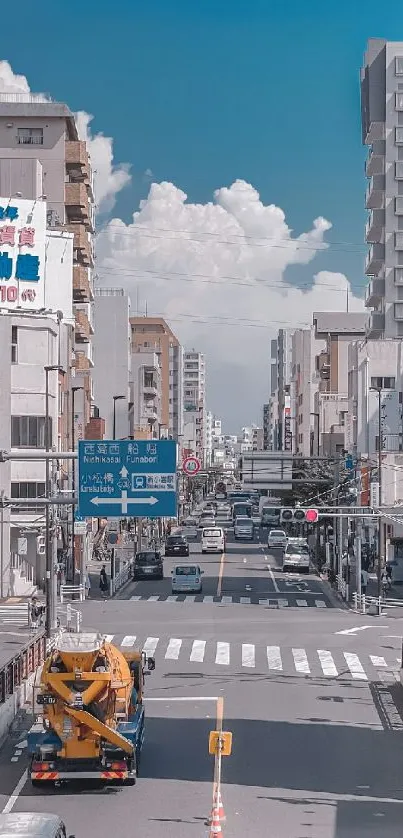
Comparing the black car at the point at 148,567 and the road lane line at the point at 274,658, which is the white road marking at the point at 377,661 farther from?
the black car at the point at 148,567

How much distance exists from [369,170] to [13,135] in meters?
30.9

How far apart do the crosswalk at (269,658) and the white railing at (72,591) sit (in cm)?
1688

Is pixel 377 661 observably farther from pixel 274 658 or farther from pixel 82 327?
pixel 82 327

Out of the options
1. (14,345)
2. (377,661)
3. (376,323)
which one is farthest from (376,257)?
(377,661)

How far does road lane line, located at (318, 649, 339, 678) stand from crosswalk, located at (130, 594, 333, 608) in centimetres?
1662

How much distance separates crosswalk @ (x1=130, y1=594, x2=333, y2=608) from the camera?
58.8 m

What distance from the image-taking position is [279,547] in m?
A: 99.0

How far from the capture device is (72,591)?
6262 centimetres

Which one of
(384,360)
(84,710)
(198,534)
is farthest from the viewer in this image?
(198,534)

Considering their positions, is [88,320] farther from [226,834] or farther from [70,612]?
[226,834]

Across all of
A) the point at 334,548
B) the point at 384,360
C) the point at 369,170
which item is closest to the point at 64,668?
the point at 334,548

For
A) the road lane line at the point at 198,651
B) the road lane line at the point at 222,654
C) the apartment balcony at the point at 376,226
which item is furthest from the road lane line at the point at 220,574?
the apartment balcony at the point at 376,226

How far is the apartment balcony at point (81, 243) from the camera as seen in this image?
91.2 metres

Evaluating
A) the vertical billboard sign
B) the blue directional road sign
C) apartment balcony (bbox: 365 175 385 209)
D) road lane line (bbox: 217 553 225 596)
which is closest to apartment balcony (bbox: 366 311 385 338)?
apartment balcony (bbox: 365 175 385 209)
